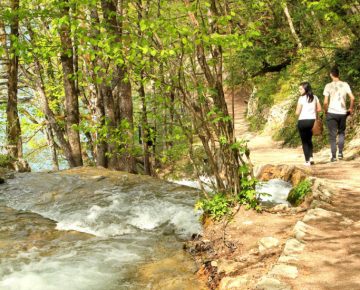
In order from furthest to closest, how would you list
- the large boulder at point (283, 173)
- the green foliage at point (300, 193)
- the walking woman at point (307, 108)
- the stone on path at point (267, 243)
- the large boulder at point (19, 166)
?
the large boulder at point (19, 166), the large boulder at point (283, 173), the walking woman at point (307, 108), the green foliage at point (300, 193), the stone on path at point (267, 243)

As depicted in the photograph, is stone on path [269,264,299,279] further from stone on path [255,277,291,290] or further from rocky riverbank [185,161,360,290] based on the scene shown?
stone on path [255,277,291,290]

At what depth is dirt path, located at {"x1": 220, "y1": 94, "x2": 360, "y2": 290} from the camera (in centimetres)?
409

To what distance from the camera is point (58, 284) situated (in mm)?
5234

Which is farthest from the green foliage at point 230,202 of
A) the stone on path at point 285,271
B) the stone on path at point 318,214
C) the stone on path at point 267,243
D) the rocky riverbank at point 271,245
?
the stone on path at point 285,271

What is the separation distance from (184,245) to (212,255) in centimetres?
82

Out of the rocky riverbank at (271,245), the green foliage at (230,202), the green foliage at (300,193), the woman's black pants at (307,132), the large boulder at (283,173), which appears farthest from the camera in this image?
the large boulder at (283,173)

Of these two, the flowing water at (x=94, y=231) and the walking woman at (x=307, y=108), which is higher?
the walking woman at (x=307, y=108)

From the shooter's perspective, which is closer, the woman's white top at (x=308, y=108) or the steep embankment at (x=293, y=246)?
the steep embankment at (x=293, y=246)

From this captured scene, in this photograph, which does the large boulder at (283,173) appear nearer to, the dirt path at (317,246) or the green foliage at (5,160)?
the dirt path at (317,246)

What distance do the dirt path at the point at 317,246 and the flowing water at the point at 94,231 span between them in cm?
103

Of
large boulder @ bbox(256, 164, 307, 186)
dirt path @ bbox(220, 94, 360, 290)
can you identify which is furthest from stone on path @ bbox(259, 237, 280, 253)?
large boulder @ bbox(256, 164, 307, 186)

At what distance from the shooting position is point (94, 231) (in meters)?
7.60

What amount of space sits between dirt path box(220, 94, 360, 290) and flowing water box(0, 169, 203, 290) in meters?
1.03

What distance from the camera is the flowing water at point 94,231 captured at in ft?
17.7
